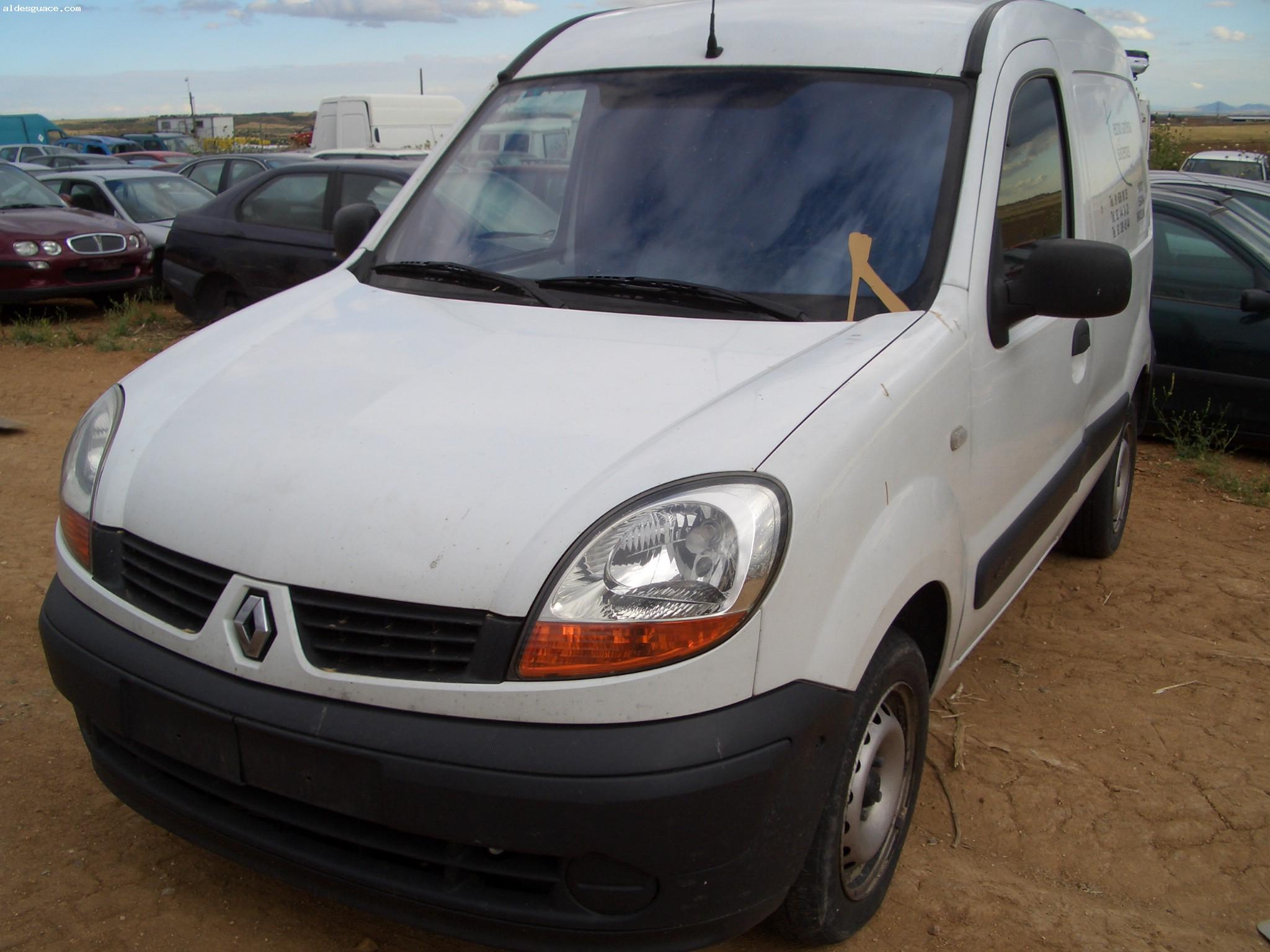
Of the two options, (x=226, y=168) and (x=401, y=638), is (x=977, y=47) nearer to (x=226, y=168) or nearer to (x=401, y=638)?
(x=401, y=638)

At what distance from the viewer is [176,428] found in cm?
239

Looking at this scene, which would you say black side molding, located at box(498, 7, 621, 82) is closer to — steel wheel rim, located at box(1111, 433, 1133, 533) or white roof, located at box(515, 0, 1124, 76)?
white roof, located at box(515, 0, 1124, 76)

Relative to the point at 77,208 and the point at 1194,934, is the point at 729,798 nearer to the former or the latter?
the point at 1194,934

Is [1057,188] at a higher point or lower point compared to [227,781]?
higher

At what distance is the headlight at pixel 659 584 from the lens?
1.89m

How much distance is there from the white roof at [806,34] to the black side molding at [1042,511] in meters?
1.18

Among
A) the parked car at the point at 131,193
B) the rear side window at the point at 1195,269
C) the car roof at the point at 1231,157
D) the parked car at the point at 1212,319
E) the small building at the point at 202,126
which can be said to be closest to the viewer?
the parked car at the point at 1212,319

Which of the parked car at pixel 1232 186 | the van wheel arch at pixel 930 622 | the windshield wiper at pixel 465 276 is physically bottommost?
the van wheel arch at pixel 930 622

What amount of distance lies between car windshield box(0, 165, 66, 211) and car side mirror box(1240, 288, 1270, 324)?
35.6ft

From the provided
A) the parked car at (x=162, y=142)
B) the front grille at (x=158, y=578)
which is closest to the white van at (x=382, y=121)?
the front grille at (x=158, y=578)

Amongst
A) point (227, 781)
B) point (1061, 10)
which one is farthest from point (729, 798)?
point (1061, 10)

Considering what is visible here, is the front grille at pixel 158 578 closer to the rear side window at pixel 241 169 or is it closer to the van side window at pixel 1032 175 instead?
the van side window at pixel 1032 175

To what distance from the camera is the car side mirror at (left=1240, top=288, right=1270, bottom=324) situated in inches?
254

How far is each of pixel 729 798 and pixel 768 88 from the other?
1.90 metres
